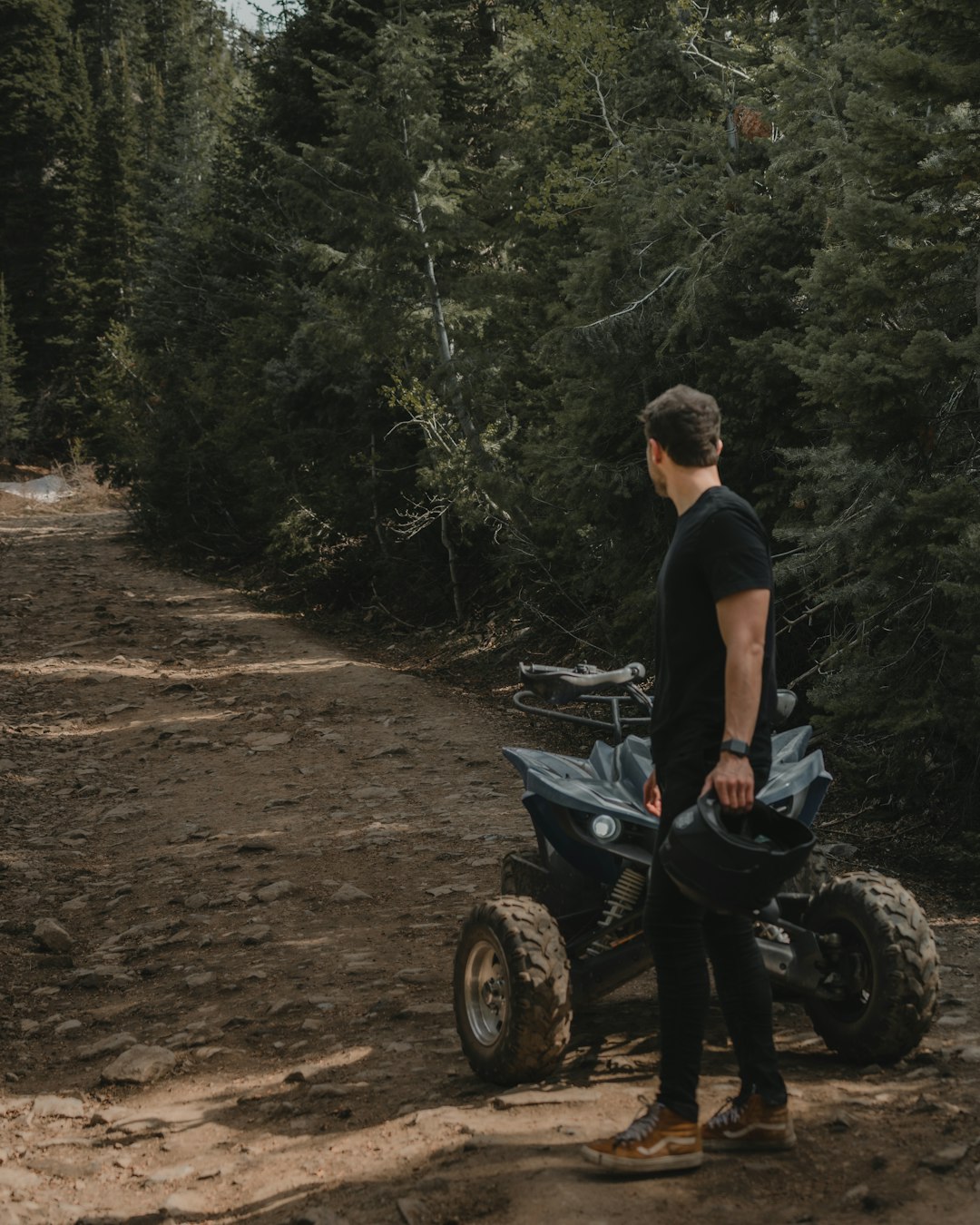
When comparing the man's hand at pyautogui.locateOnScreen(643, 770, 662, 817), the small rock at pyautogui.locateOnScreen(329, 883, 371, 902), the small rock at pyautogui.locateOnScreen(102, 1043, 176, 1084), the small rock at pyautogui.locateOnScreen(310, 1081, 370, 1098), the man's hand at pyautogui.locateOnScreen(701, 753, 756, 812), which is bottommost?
the small rock at pyautogui.locateOnScreen(102, 1043, 176, 1084)

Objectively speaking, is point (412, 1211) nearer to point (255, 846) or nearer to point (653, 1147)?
point (653, 1147)

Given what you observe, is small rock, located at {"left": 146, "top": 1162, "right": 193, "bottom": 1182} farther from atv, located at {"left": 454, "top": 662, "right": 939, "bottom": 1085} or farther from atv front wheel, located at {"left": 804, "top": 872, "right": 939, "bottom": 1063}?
atv front wheel, located at {"left": 804, "top": 872, "right": 939, "bottom": 1063}

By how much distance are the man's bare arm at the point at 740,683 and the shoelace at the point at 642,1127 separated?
89 cm

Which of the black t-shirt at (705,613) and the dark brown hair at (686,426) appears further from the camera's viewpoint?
the dark brown hair at (686,426)

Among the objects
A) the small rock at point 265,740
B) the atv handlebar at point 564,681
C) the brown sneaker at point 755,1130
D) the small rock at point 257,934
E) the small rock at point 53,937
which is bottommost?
the small rock at point 53,937

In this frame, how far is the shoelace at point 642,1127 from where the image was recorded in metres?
3.37

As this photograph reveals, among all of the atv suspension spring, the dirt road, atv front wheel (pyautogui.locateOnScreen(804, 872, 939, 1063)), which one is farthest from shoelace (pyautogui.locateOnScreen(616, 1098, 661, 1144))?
atv front wheel (pyautogui.locateOnScreen(804, 872, 939, 1063))

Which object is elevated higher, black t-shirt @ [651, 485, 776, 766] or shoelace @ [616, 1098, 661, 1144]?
black t-shirt @ [651, 485, 776, 766]

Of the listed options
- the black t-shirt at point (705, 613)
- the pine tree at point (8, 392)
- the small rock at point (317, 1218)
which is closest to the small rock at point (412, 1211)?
the small rock at point (317, 1218)

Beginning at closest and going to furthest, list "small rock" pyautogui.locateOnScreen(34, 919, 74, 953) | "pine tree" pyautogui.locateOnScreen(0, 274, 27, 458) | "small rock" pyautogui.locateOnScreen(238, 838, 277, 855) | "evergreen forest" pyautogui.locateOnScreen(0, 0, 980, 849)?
"small rock" pyautogui.locateOnScreen(34, 919, 74, 953)
"evergreen forest" pyautogui.locateOnScreen(0, 0, 980, 849)
"small rock" pyautogui.locateOnScreen(238, 838, 277, 855)
"pine tree" pyautogui.locateOnScreen(0, 274, 27, 458)

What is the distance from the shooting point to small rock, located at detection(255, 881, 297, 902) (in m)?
6.77

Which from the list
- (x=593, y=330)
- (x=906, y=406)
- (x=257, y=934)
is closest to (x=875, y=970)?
(x=257, y=934)

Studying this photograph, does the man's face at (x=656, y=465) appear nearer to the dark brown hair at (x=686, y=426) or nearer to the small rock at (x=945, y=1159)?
the dark brown hair at (x=686, y=426)

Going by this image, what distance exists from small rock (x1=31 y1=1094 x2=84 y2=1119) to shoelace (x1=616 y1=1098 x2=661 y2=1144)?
213 cm
